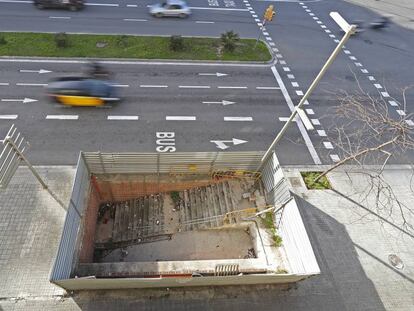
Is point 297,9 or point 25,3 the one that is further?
point 297,9

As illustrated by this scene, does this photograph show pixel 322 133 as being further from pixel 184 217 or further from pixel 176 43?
pixel 176 43

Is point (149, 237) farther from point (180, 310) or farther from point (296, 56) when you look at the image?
point (296, 56)

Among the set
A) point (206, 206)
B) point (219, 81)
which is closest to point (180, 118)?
point (219, 81)

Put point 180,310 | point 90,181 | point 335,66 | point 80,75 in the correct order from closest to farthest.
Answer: point 180,310
point 90,181
point 80,75
point 335,66

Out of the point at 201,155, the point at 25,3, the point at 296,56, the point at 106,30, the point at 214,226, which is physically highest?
the point at 25,3

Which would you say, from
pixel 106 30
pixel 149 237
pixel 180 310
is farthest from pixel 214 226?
pixel 106 30

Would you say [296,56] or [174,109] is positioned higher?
[296,56]

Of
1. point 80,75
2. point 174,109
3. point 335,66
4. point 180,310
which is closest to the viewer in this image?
point 180,310
